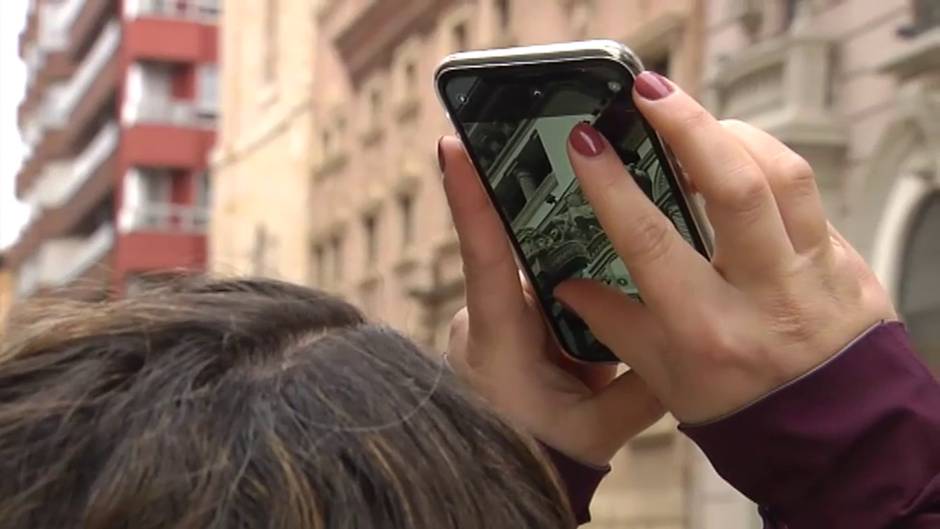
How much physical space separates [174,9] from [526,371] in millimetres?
34252

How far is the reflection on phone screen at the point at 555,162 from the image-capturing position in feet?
4.47

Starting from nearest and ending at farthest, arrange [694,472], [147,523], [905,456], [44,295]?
[147,523] < [905,456] < [44,295] < [694,472]

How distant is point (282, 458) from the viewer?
1098mm

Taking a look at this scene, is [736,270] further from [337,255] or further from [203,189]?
[203,189]

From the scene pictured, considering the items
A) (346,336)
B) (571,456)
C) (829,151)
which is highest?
(829,151)

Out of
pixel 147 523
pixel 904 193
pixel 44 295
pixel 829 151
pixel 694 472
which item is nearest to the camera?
pixel 147 523

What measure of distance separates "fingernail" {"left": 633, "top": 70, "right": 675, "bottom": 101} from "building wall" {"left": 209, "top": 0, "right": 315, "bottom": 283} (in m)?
22.1

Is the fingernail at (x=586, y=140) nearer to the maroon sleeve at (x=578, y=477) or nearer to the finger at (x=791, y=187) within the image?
the finger at (x=791, y=187)

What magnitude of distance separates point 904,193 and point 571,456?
31.3 ft

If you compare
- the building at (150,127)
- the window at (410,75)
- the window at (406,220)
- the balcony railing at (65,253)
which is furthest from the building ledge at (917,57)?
the balcony railing at (65,253)

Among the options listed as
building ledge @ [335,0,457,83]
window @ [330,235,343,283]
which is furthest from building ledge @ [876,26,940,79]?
window @ [330,235,343,283]

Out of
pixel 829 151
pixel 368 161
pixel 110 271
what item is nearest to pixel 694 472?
pixel 829 151

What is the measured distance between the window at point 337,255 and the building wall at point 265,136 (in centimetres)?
83

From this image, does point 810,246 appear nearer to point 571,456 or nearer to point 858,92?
point 571,456
